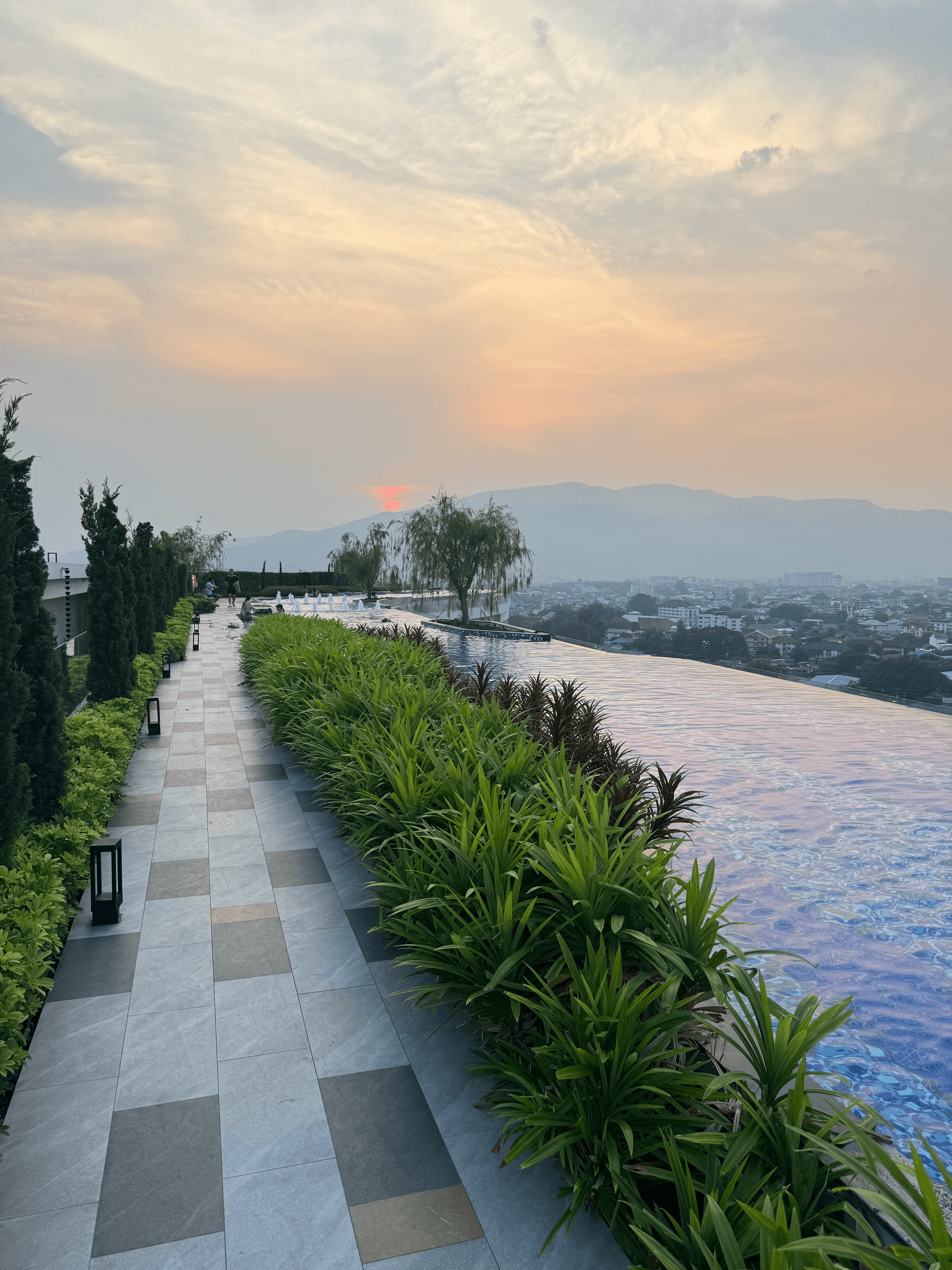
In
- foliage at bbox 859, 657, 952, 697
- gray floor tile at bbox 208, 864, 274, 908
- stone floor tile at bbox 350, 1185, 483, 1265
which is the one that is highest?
foliage at bbox 859, 657, 952, 697

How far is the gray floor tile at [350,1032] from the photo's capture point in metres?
3.18

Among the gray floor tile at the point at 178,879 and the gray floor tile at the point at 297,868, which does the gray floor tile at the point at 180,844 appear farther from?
the gray floor tile at the point at 297,868

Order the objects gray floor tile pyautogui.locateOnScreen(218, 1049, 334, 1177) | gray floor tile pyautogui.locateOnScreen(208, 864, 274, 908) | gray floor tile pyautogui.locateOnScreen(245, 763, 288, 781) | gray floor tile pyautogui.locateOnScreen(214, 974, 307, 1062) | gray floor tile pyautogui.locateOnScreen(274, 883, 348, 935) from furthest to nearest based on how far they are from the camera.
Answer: gray floor tile pyautogui.locateOnScreen(245, 763, 288, 781)
gray floor tile pyautogui.locateOnScreen(208, 864, 274, 908)
gray floor tile pyautogui.locateOnScreen(274, 883, 348, 935)
gray floor tile pyautogui.locateOnScreen(214, 974, 307, 1062)
gray floor tile pyautogui.locateOnScreen(218, 1049, 334, 1177)

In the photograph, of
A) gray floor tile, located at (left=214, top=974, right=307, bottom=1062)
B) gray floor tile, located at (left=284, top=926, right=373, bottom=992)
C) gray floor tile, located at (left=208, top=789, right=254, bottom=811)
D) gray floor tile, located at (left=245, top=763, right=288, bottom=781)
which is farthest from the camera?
gray floor tile, located at (left=245, top=763, right=288, bottom=781)

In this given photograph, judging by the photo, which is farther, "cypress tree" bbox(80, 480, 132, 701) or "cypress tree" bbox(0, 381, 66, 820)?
"cypress tree" bbox(80, 480, 132, 701)

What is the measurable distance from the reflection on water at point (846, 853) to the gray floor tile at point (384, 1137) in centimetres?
216

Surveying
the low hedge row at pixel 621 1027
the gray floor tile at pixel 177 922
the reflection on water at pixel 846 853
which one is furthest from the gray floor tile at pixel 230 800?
the reflection on water at pixel 846 853

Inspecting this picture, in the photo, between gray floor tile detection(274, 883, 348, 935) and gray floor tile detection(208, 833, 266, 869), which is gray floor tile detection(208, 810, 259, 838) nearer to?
gray floor tile detection(208, 833, 266, 869)

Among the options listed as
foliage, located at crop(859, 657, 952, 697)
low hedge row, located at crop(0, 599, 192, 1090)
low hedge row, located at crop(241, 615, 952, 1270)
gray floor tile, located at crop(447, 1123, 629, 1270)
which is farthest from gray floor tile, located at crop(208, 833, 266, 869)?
foliage, located at crop(859, 657, 952, 697)

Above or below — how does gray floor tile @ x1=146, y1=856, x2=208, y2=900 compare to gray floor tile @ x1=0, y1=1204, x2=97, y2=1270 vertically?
below

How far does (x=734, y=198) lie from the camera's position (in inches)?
633

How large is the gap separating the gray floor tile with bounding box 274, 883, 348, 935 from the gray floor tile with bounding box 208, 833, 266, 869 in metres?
0.58

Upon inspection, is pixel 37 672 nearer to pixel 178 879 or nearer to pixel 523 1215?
pixel 178 879

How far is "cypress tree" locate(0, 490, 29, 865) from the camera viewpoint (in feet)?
13.8
